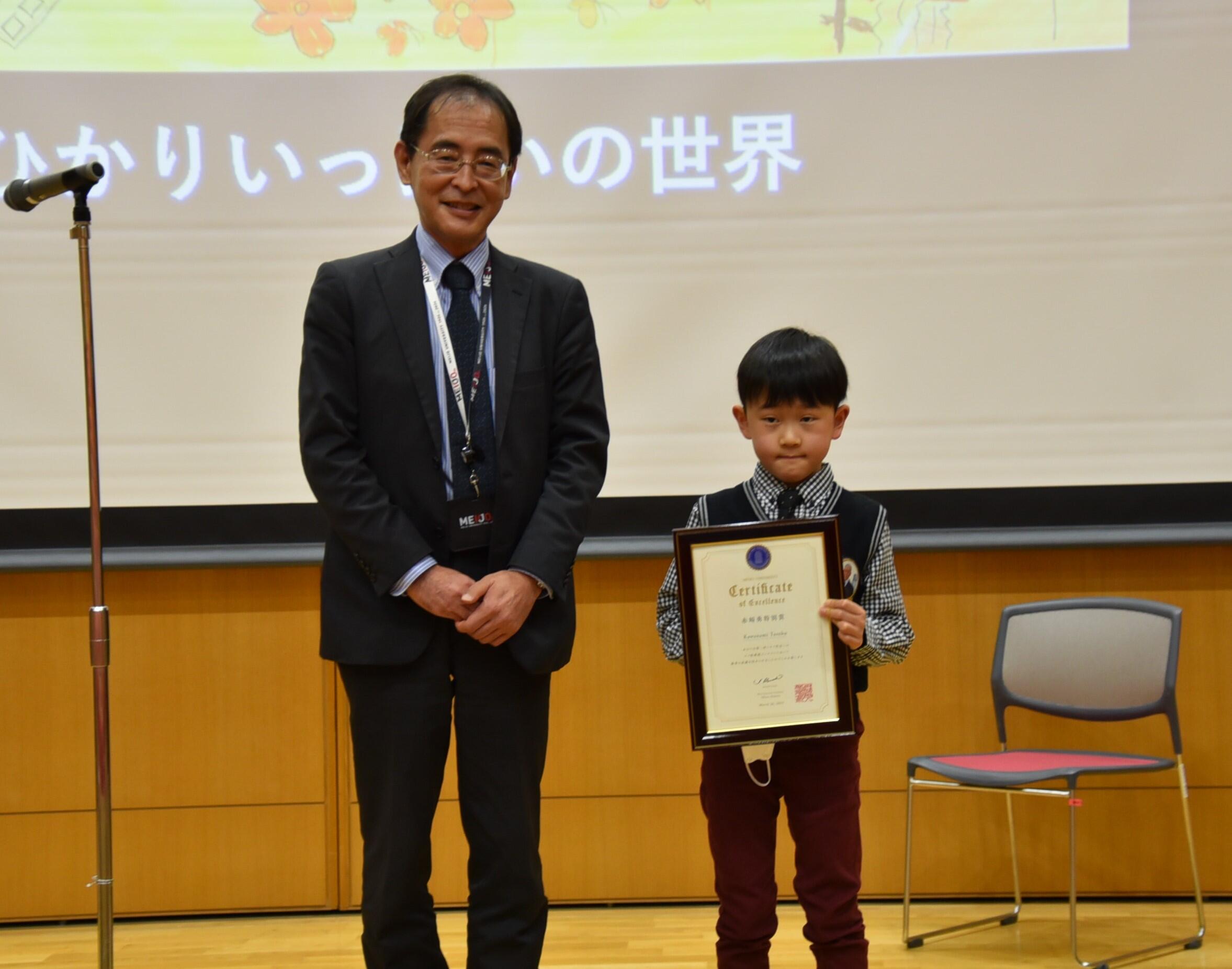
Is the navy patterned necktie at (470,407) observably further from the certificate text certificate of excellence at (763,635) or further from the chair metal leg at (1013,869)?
the chair metal leg at (1013,869)

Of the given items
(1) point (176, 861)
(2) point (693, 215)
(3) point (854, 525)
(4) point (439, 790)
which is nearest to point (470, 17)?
(2) point (693, 215)

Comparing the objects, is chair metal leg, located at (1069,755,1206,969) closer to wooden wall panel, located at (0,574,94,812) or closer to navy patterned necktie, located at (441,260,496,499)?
navy patterned necktie, located at (441,260,496,499)

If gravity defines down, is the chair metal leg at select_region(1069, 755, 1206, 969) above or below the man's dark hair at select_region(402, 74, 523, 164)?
below

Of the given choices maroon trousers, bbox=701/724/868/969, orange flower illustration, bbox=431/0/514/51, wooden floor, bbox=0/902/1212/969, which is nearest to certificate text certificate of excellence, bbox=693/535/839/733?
maroon trousers, bbox=701/724/868/969

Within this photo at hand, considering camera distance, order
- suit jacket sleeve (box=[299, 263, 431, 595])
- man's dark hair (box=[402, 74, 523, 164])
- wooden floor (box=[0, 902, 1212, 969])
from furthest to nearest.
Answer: wooden floor (box=[0, 902, 1212, 969]), man's dark hair (box=[402, 74, 523, 164]), suit jacket sleeve (box=[299, 263, 431, 595])

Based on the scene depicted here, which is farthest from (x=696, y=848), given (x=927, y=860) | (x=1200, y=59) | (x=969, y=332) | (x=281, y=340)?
(x=1200, y=59)

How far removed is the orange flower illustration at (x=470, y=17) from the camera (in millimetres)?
2938

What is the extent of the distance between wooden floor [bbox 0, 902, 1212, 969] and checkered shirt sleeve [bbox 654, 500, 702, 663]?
1.06 meters

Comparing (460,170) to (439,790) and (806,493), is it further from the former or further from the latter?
(439,790)

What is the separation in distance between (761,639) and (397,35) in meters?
1.90

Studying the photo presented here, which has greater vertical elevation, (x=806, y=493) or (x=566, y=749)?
(x=806, y=493)

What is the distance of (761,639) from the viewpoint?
183 cm

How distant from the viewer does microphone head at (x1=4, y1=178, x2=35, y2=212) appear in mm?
1871

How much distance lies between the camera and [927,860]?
3.04 metres
